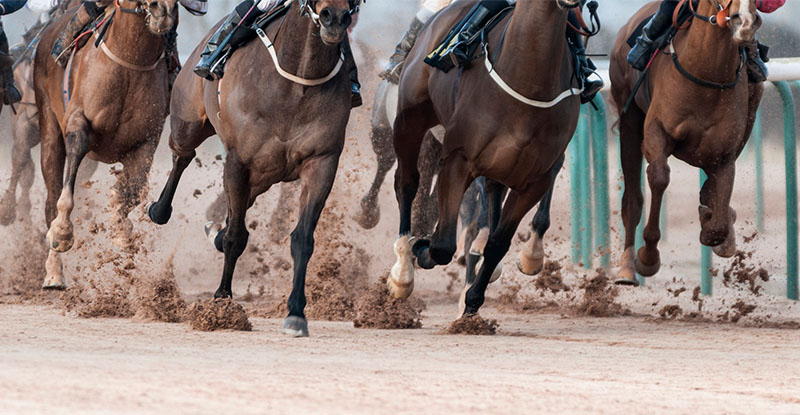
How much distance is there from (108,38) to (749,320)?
4534 millimetres

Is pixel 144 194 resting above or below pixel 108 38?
below

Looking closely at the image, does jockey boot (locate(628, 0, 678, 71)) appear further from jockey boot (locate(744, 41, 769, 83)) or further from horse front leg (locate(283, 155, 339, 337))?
horse front leg (locate(283, 155, 339, 337))

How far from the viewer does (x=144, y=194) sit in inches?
352

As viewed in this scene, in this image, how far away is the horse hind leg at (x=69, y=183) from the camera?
8031mm

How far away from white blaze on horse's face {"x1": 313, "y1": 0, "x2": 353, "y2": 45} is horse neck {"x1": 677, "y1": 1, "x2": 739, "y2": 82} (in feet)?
7.60

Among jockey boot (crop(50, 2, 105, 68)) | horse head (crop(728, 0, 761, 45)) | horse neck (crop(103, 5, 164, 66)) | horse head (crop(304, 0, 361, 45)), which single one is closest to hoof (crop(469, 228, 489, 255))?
horse head (crop(728, 0, 761, 45))

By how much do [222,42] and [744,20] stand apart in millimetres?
2834

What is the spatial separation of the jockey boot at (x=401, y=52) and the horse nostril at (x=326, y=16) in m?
3.16

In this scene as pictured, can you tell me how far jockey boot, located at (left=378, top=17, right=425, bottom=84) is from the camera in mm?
9438

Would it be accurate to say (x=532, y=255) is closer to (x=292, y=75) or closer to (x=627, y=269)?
(x=627, y=269)

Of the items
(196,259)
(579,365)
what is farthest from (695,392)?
(196,259)

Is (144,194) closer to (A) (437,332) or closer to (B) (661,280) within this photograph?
(A) (437,332)

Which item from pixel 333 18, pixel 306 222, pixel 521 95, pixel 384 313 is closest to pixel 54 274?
pixel 384 313

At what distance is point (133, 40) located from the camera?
27.9ft
